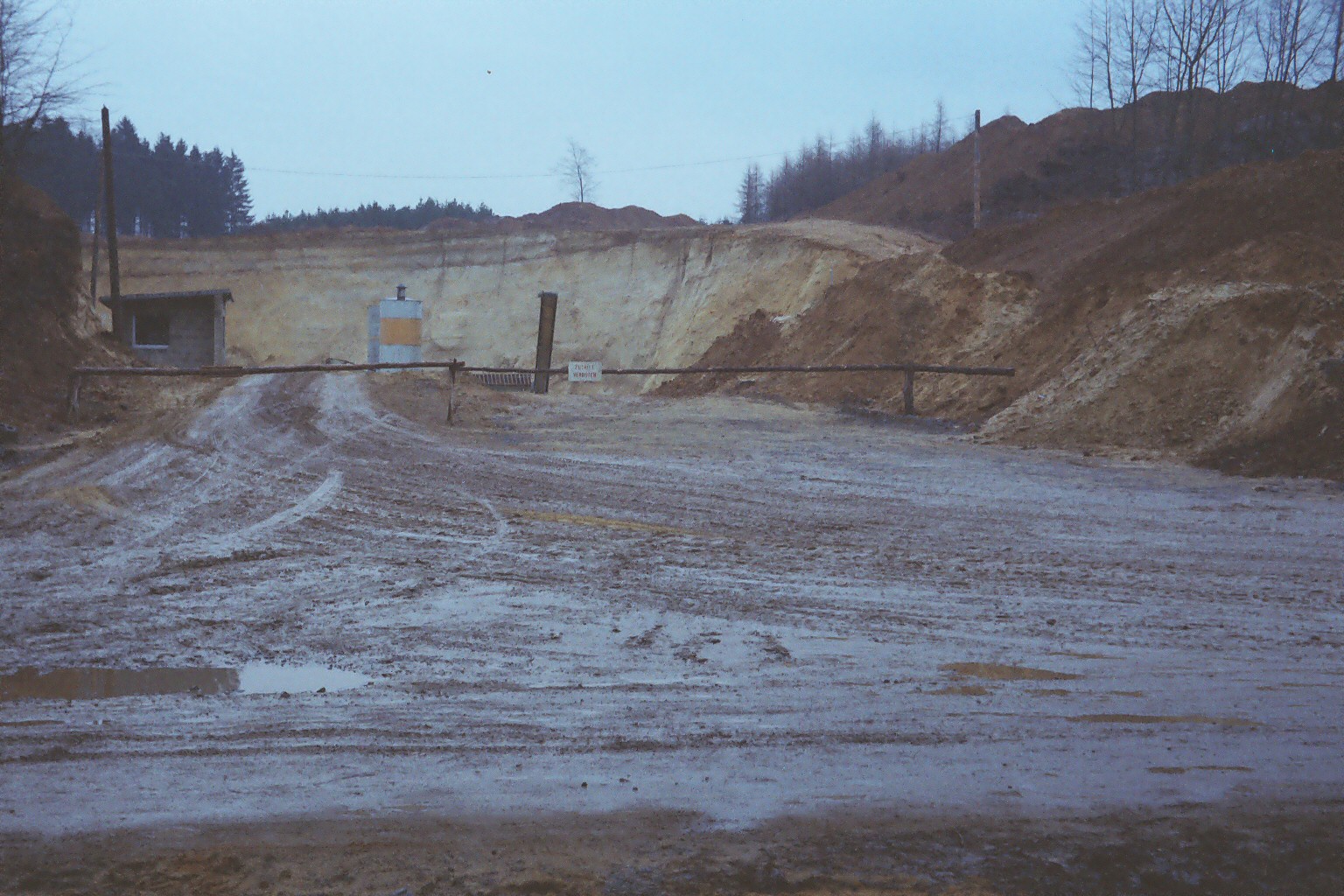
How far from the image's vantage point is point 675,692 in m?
6.13

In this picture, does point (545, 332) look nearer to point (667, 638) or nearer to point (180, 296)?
point (180, 296)

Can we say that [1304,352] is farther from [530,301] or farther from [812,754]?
[530,301]

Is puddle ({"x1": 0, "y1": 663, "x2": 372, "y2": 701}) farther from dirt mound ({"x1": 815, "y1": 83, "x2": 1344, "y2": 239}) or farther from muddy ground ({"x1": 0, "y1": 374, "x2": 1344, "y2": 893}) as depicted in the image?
dirt mound ({"x1": 815, "y1": 83, "x2": 1344, "y2": 239})

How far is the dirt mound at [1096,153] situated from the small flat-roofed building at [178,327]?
38376 mm

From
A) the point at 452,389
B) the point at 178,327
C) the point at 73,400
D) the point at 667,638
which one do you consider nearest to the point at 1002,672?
the point at 667,638

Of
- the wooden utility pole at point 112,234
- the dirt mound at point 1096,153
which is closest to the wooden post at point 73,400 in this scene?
the wooden utility pole at point 112,234

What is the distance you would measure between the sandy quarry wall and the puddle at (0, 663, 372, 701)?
140ft

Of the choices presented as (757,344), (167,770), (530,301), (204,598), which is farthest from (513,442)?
(530,301)

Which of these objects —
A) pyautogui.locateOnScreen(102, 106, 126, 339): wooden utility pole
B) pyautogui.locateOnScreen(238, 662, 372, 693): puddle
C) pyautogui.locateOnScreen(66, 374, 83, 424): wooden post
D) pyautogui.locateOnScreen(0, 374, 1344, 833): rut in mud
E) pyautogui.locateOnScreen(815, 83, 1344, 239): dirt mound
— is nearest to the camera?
pyautogui.locateOnScreen(0, 374, 1344, 833): rut in mud

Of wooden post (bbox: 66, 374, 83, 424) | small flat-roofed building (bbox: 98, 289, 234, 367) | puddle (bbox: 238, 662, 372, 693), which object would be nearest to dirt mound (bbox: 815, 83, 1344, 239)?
small flat-roofed building (bbox: 98, 289, 234, 367)

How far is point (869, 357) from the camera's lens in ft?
102

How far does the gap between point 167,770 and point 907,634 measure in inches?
176

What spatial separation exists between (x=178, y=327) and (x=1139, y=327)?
3517 cm

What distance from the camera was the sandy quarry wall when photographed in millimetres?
53594
